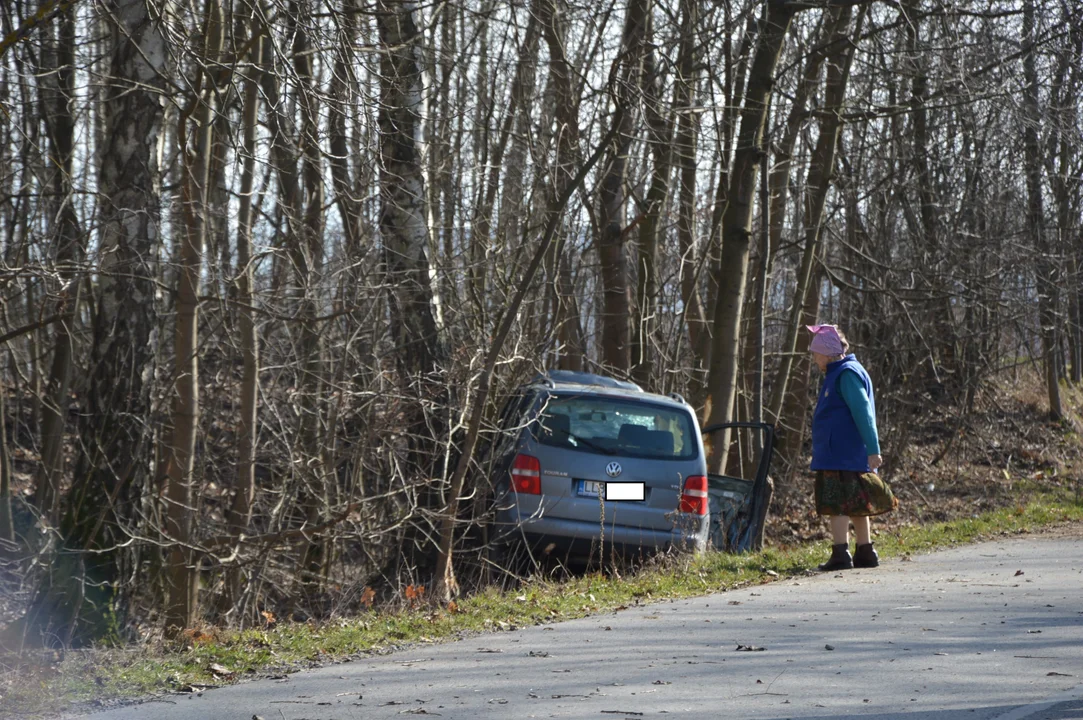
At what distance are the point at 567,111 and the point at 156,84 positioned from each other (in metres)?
6.13

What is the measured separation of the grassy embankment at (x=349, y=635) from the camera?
199 inches

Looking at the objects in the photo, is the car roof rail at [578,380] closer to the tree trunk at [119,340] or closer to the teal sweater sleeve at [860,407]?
the teal sweater sleeve at [860,407]

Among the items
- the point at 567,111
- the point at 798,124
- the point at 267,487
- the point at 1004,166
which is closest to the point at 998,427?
the point at 1004,166

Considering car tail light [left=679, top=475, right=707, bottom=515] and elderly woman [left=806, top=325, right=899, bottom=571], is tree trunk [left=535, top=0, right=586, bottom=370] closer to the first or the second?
car tail light [left=679, top=475, right=707, bottom=515]

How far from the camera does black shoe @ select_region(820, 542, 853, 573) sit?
348 inches

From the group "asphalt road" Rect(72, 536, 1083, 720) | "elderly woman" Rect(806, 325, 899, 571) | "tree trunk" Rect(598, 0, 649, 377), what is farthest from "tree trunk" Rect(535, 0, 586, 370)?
"asphalt road" Rect(72, 536, 1083, 720)

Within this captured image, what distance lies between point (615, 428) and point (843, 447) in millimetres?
1955

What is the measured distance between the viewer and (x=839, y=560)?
8.84m

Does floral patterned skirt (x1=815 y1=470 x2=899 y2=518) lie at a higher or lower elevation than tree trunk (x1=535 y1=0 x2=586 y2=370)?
lower

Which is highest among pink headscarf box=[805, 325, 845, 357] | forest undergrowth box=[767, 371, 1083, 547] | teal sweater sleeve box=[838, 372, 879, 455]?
pink headscarf box=[805, 325, 845, 357]

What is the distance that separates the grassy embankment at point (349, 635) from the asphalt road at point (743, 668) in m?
0.24

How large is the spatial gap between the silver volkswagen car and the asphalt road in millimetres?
1817

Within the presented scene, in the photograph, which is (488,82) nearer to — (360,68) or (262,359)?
(262,359)

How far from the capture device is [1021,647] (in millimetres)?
5973
